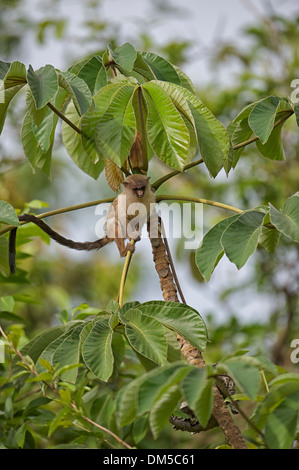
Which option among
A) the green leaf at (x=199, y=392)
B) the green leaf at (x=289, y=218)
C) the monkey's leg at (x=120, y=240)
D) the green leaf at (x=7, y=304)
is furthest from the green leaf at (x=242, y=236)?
the green leaf at (x=7, y=304)

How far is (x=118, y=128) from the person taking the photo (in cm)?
143

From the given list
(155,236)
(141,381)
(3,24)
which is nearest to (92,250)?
(155,236)

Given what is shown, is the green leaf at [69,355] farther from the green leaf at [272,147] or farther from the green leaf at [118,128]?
the green leaf at [272,147]

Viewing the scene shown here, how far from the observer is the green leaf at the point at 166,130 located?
139cm

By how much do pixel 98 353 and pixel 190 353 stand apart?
1.04 ft

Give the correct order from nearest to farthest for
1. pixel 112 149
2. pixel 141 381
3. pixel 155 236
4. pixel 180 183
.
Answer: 1. pixel 141 381
2. pixel 112 149
3. pixel 155 236
4. pixel 180 183

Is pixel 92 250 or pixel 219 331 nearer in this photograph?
pixel 92 250

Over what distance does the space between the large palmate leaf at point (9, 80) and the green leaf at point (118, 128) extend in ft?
0.76

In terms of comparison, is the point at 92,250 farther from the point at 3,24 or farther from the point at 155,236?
the point at 3,24

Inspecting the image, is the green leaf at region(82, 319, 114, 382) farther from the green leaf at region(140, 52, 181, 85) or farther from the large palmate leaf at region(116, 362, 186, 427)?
the green leaf at region(140, 52, 181, 85)

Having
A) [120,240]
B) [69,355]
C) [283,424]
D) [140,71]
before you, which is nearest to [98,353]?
[69,355]

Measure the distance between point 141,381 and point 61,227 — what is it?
5.16 meters
